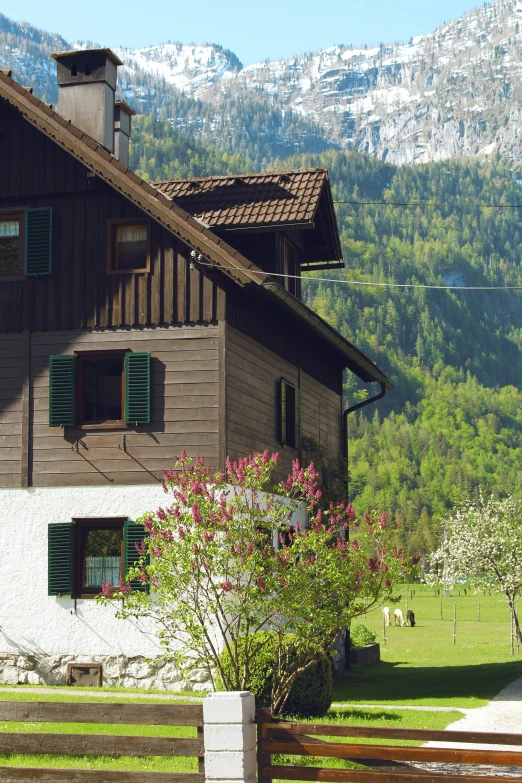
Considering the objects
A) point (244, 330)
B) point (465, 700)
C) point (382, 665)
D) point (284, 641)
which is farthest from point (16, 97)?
point (382, 665)

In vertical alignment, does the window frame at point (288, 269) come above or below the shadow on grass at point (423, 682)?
above

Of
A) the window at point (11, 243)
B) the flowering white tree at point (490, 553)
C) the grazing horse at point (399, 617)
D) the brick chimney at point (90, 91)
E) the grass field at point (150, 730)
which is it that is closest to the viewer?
the grass field at point (150, 730)

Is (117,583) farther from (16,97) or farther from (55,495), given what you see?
(16,97)

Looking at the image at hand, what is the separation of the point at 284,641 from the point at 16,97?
11864 millimetres

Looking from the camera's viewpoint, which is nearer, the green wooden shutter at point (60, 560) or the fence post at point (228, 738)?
the fence post at point (228, 738)

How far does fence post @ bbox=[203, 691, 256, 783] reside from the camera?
38.5ft

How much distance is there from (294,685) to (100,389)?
748 centimetres

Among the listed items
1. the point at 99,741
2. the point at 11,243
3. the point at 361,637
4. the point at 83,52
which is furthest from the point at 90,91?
the point at 361,637

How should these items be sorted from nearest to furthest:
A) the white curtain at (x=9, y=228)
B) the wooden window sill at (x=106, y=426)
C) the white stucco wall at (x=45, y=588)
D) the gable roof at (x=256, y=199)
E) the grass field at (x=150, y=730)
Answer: the grass field at (x=150, y=730) → the white stucco wall at (x=45, y=588) → the wooden window sill at (x=106, y=426) → the white curtain at (x=9, y=228) → the gable roof at (x=256, y=199)

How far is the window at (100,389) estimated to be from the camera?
22453mm

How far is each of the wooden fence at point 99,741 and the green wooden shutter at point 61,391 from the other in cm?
1087

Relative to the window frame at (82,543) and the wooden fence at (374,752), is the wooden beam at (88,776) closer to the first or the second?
the wooden fence at (374,752)

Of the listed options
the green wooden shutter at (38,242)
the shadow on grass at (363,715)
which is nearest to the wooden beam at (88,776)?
the shadow on grass at (363,715)

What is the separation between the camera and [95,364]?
927 inches
